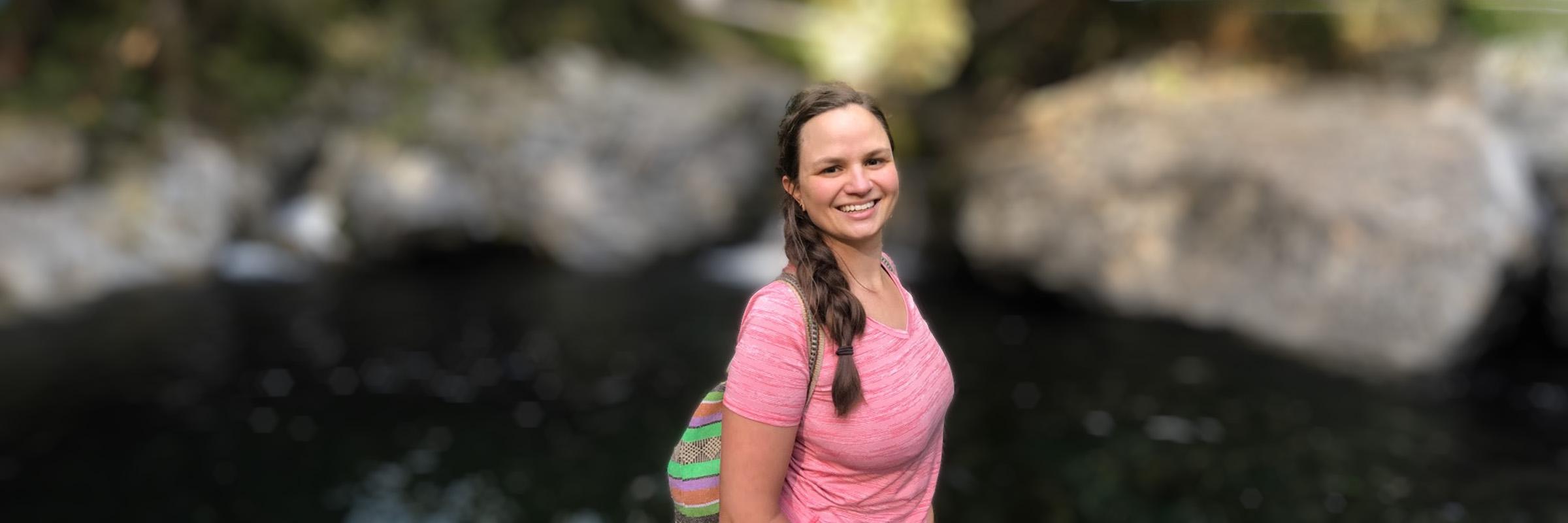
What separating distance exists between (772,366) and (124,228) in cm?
1539

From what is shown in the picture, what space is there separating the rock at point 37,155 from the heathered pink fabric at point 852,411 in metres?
15.0

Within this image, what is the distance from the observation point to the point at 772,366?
2.12 meters

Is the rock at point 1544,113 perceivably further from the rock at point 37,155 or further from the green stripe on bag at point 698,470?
the rock at point 37,155

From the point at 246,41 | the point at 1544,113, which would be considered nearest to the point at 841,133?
the point at 1544,113

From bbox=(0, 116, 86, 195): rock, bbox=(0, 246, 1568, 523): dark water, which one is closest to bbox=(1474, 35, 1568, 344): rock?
bbox=(0, 246, 1568, 523): dark water

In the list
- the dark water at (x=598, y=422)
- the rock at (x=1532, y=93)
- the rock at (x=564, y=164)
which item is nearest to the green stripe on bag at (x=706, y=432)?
the dark water at (x=598, y=422)

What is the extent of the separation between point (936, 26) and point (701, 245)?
22.1 feet

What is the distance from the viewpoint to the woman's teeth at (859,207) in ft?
7.52

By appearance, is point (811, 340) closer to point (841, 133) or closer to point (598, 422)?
point (841, 133)

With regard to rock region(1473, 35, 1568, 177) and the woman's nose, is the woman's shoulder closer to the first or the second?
the woman's nose

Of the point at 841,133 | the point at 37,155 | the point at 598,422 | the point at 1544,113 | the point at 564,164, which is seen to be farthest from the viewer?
the point at 564,164

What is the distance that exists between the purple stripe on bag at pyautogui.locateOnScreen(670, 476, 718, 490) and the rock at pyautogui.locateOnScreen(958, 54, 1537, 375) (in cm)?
1014

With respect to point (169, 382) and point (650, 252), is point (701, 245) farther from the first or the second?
point (169, 382)

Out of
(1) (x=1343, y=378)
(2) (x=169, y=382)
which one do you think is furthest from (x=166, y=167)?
(1) (x=1343, y=378)
